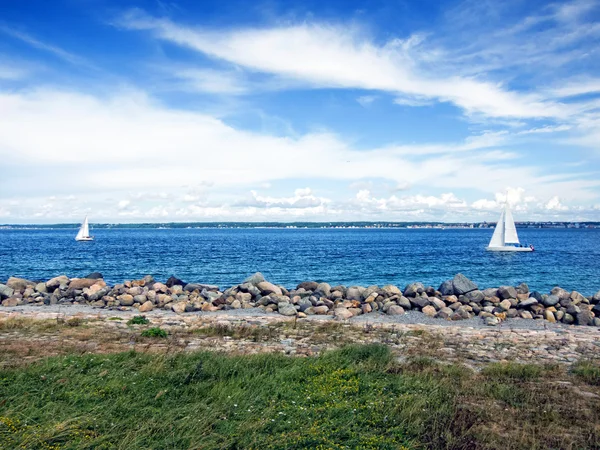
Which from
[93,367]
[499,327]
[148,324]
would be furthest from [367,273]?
[93,367]

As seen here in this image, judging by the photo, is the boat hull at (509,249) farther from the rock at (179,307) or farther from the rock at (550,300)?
the rock at (179,307)

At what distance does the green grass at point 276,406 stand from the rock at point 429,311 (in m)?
10.3

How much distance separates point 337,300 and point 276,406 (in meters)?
15.1

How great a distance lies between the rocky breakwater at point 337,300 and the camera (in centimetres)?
1986

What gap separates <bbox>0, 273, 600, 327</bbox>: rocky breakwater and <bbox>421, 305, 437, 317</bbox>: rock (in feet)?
0.15

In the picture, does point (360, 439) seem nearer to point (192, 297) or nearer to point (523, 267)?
point (192, 297)

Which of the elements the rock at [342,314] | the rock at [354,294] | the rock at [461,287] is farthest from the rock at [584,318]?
the rock at [354,294]

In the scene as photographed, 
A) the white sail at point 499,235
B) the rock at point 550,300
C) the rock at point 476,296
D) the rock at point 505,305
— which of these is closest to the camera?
the rock at point 505,305

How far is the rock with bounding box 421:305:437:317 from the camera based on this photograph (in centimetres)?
1999

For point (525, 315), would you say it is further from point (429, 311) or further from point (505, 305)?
point (429, 311)

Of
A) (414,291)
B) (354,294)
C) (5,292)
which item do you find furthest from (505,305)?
(5,292)

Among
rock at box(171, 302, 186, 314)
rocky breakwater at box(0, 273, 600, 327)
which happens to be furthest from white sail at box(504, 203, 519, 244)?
rock at box(171, 302, 186, 314)

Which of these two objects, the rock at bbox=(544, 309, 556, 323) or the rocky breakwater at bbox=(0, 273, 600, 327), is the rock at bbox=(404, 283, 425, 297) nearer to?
the rocky breakwater at bbox=(0, 273, 600, 327)

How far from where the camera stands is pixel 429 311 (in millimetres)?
20188
